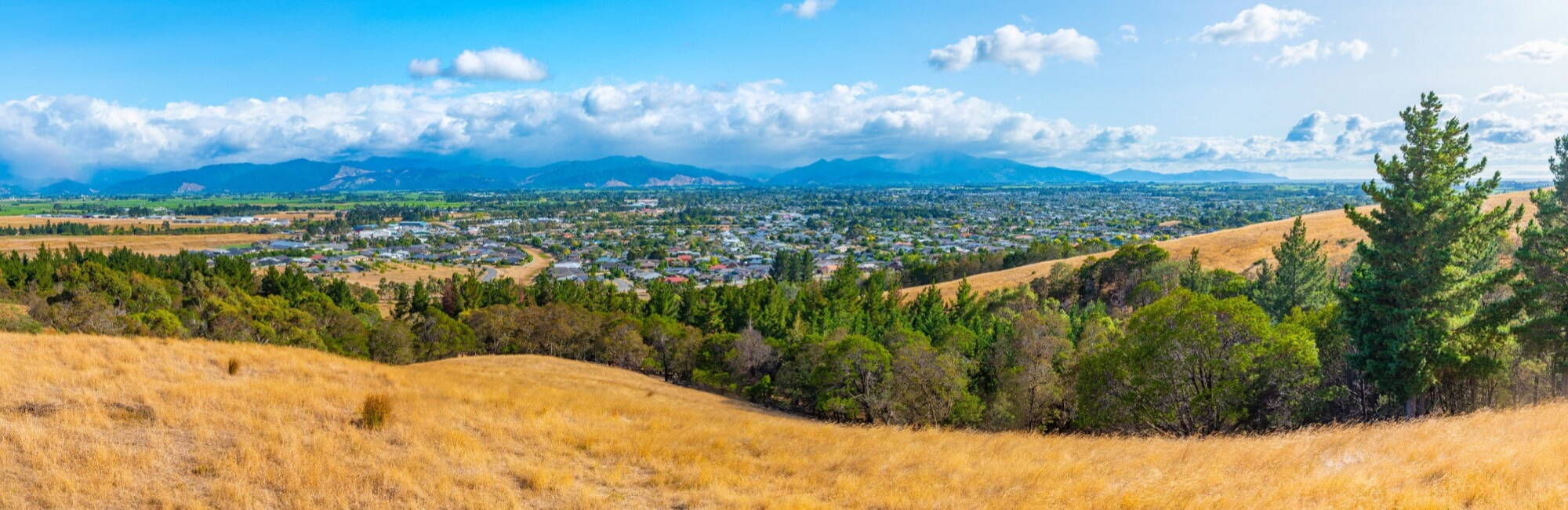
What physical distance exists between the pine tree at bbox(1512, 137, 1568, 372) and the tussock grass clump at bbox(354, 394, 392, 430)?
29.7m

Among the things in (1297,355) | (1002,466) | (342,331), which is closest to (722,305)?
(342,331)

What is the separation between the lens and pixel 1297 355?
22.7 metres

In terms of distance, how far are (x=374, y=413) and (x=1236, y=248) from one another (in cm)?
10673

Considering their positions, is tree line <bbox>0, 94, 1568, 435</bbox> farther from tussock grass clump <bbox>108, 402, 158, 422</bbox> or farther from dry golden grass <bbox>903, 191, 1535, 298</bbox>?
tussock grass clump <bbox>108, 402, 158, 422</bbox>

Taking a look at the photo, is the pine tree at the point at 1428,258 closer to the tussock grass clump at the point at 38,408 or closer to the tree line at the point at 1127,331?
the tree line at the point at 1127,331

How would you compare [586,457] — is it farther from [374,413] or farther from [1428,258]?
[1428,258]

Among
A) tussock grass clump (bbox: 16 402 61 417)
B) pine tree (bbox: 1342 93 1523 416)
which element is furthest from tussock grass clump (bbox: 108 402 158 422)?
pine tree (bbox: 1342 93 1523 416)

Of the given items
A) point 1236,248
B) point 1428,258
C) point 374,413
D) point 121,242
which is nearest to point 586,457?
point 374,413

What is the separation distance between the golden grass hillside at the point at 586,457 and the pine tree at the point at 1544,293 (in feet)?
16.1

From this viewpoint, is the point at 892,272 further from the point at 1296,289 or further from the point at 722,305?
the point at 1296,289

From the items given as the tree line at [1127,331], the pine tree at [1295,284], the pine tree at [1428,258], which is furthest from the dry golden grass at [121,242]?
the pine tree at [1428,258]

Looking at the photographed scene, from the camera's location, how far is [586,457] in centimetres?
1322

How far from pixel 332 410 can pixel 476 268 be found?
153 m

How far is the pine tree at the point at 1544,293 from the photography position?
64.7 ft
